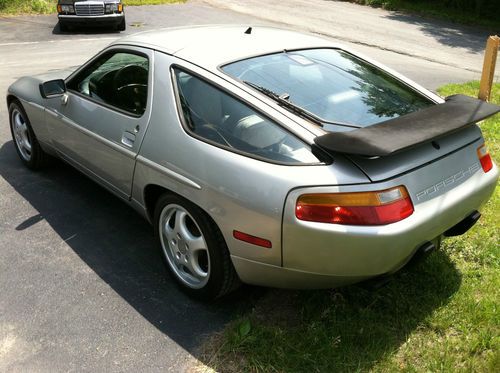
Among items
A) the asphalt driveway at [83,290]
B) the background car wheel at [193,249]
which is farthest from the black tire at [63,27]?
the background car wheel at [193,249]

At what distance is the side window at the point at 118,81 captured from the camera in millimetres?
3533

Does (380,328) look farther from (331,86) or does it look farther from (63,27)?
(63,27)

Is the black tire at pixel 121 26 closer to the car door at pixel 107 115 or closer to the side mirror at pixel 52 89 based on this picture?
the car door at pixel 107 115

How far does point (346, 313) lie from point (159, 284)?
1.23 m

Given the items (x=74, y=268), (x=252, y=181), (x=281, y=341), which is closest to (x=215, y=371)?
(x=281, y=341)

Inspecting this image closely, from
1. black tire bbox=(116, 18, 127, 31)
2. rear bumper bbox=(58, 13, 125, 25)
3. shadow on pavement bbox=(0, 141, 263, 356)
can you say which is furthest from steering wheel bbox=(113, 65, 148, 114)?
black tire bbox=(116, 18, 127, 31)

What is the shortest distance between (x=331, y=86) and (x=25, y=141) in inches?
127

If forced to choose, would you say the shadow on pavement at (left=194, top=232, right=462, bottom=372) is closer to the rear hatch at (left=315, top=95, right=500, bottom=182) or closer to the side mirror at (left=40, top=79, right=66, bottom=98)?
the rear hatch at (left=315, top=95, right=500, bottom=182)

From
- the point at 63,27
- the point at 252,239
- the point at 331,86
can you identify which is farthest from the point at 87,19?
the point at 252,239

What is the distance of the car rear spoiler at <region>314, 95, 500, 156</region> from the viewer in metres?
2.51

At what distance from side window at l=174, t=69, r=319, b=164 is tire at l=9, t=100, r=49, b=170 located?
2.24 meters

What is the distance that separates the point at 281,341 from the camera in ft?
9.35

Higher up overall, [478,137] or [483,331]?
[478,137]

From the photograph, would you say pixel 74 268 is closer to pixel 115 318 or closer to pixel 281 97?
pixel 115 318
